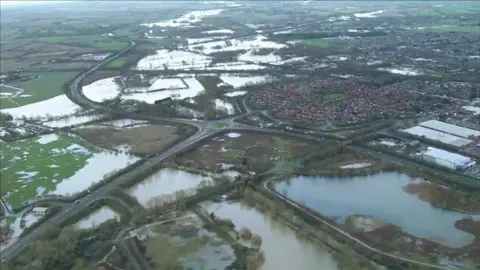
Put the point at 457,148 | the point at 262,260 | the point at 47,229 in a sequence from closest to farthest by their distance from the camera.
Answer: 1. the point at 262,260
2. the point at 47,229
3. the point at 457,148

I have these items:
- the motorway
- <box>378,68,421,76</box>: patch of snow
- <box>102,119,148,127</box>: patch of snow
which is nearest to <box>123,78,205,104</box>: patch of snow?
the motorway

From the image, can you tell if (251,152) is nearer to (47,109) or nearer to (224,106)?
(224,106)

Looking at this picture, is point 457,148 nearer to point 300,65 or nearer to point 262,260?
point 262,260

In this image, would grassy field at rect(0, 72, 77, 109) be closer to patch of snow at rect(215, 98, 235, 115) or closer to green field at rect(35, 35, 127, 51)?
green field at rect(35, 35, 127, 51)

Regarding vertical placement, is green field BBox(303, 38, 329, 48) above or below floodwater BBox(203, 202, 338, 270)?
above

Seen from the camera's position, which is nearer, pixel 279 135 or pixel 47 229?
pixel 47 229

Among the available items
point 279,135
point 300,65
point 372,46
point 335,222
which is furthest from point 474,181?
point 372,46
